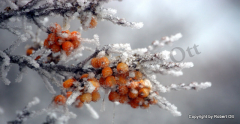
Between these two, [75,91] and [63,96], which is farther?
[63,96]

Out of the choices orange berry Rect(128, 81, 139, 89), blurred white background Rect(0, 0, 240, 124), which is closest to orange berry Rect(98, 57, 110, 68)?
orange berry Rect(128, 81, 139, 89)

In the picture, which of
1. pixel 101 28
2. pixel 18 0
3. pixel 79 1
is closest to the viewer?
pixel 79 1

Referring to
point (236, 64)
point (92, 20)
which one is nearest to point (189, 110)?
point (236, 64)

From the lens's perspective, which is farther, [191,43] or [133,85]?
[191,43]

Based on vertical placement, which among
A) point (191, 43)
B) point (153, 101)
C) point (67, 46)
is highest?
point (191, 43)

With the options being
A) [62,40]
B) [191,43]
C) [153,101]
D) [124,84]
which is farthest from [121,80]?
[191,43]

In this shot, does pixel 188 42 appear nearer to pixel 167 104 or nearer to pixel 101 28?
pixel 101 28

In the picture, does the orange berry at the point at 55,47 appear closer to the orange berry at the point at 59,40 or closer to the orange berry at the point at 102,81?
the orange berry at the point at 59,40

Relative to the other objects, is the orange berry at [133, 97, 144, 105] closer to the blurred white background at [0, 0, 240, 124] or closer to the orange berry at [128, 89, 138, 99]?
the orange berry at [128, 89, 138, 99]

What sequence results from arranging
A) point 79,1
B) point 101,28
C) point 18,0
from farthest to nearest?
point 101,28 < point 18,0 < point 79,1

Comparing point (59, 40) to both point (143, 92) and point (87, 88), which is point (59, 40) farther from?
point (143, 92)
